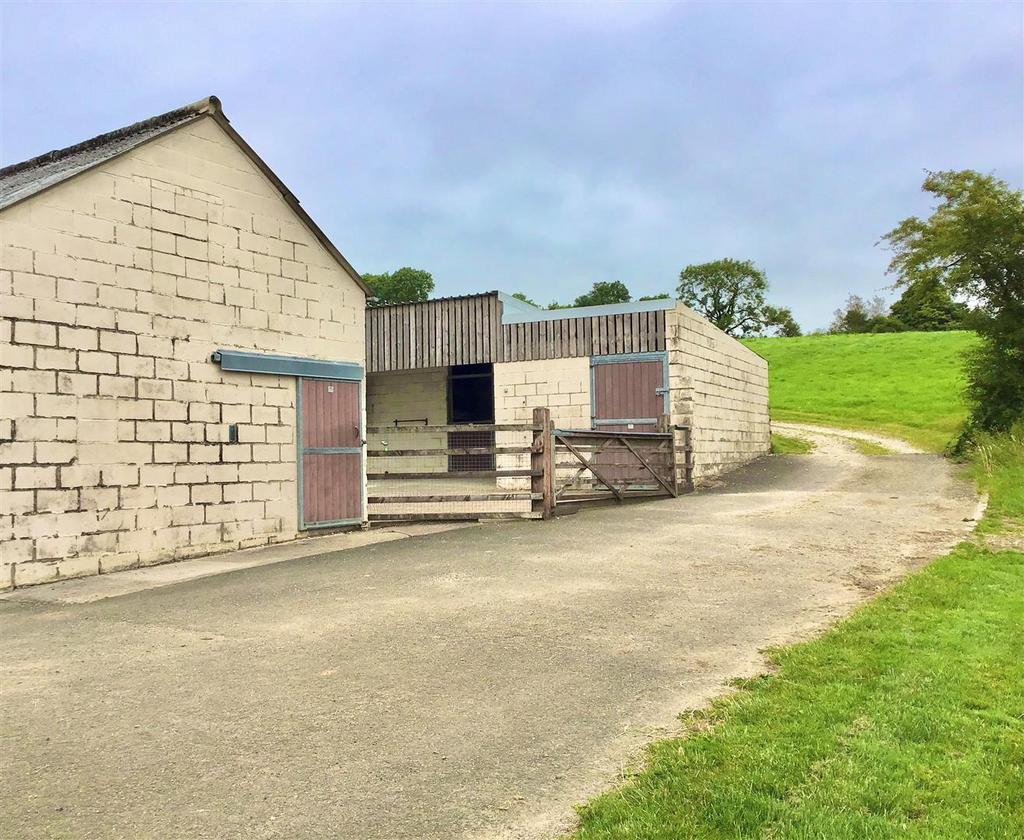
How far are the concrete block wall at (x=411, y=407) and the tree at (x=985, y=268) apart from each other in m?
13.1

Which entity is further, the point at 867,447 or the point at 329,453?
the point at 867,447

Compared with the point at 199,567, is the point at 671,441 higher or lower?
higher

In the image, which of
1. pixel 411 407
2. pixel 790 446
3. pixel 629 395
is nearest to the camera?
pixel 629 395

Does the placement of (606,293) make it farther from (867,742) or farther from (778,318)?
(867,742)

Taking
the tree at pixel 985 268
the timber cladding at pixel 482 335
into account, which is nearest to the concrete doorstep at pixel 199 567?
the timber cladding at pixel 482 335

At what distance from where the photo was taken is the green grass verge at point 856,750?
2738mm

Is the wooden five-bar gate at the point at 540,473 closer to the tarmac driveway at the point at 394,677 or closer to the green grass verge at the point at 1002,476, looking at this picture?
the tarmac driveway at the point at 394,677

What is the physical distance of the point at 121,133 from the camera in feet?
33.6

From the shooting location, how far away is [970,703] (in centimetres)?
385

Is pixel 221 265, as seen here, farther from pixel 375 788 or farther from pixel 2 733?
pixel 375 788

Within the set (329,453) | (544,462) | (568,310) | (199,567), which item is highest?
(568,310)

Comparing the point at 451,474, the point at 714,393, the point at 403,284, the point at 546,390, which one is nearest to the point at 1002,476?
the point at 714,393

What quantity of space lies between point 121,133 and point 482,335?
9.92 metres

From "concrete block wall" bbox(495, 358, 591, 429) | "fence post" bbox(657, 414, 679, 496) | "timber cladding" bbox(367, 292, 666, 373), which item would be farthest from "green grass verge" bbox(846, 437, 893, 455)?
"concrete block wall" bbox(495, 358, 591, 429)
